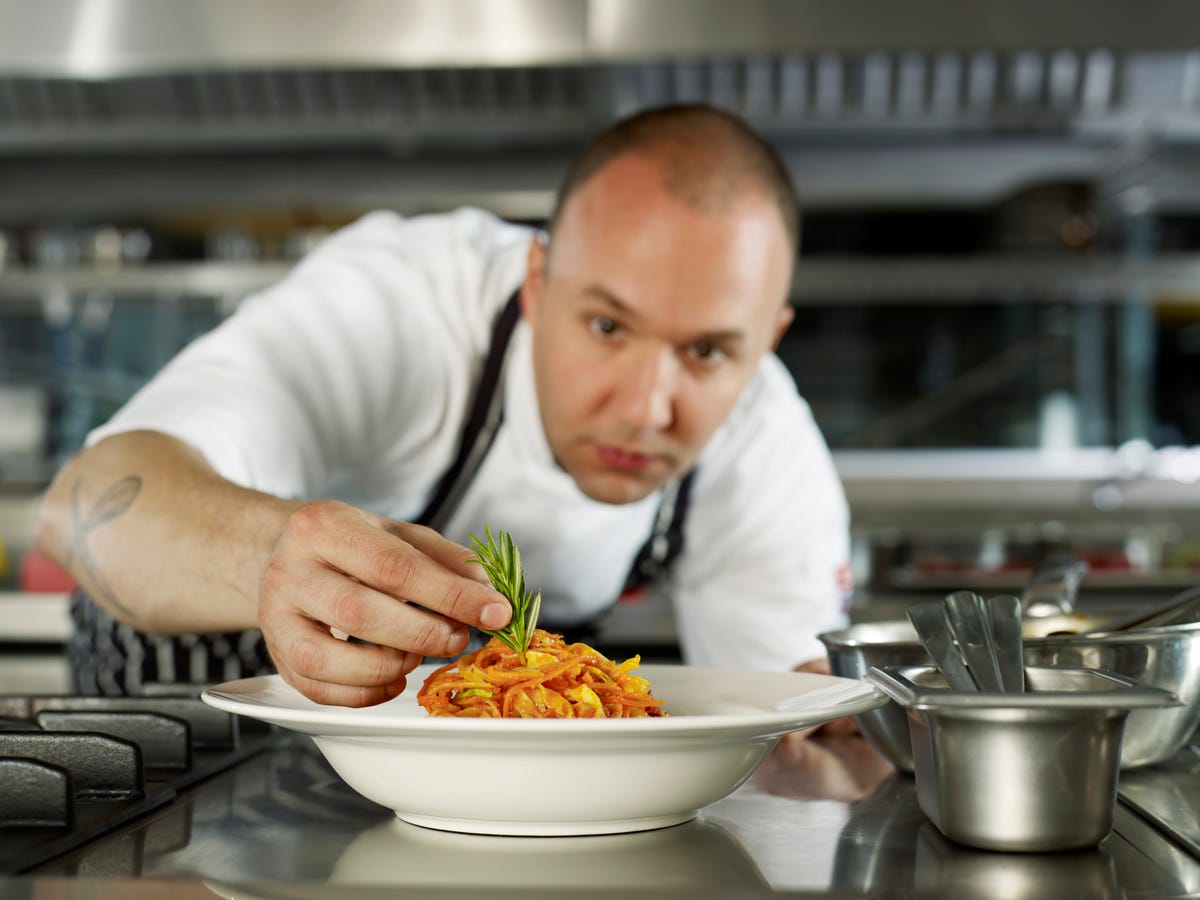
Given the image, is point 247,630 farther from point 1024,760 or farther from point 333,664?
point 1024,760

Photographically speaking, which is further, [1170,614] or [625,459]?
[625,459]

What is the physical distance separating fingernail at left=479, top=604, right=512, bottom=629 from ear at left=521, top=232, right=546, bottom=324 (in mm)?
797

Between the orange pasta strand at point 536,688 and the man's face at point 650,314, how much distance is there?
1.92 ft

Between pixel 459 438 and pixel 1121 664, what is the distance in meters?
0.97

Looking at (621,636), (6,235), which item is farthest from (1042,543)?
(6,235)

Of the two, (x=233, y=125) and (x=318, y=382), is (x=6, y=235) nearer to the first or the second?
(x=233, y=125)

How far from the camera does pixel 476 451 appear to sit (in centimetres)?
156

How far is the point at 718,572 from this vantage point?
5.74ft

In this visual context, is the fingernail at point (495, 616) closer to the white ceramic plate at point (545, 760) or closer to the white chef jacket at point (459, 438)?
the white ceramic plate at point (545, 760)

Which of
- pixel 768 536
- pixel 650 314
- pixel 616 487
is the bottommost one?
pixel 768 536

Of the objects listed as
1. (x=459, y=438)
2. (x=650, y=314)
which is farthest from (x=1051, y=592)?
(x=459, y=438)

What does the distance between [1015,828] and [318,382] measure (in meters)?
0.99

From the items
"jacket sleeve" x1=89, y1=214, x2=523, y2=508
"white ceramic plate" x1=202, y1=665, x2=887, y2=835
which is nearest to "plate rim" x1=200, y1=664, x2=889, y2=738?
"white ceramic plate" x1=202, y1=665, x2=887, y2=835

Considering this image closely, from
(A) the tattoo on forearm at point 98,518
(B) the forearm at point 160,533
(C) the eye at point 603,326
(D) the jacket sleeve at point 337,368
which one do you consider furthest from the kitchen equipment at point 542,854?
(C) the eye at point 603,326
